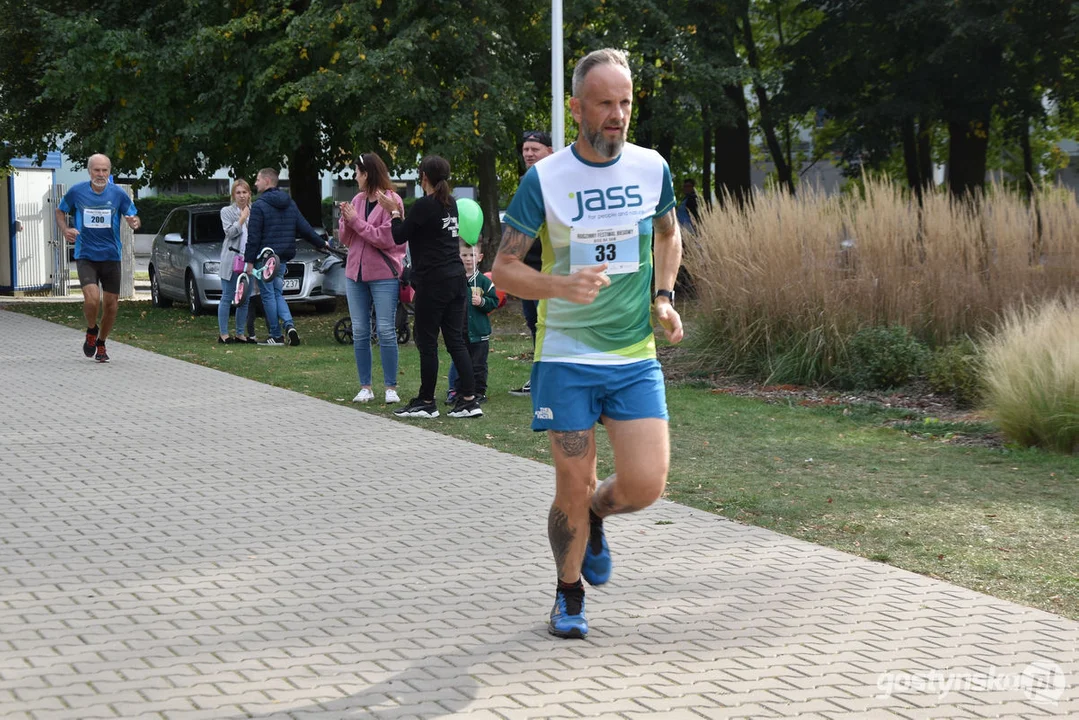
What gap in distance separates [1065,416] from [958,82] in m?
17.3

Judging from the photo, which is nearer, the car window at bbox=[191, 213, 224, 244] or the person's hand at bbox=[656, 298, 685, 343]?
the person's hand at bbox=[656, 298, 685, 343]

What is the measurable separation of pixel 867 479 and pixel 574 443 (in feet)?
12.6

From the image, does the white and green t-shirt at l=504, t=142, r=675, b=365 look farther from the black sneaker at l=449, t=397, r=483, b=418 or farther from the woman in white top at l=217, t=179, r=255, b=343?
the woman in white top at l=217, t=179, r=255, b=343

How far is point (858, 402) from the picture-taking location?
1178 centimetres

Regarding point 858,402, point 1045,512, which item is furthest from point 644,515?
point 858,402

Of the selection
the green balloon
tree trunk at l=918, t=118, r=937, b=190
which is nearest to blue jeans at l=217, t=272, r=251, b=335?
the green balloon

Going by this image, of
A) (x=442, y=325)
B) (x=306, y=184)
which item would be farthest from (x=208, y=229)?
(x=442, y=325)

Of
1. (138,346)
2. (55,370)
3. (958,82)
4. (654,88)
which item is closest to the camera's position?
(55,370)

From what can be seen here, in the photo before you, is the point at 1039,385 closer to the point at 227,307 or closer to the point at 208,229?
the point at 227,307

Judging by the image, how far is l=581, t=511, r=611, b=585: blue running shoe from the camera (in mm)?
5359

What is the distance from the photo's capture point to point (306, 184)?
26.5 meters

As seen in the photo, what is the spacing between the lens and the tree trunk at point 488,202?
23188 millimetres

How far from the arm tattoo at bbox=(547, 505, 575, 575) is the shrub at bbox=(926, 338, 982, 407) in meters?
6.91

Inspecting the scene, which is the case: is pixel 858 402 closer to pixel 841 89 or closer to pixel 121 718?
pixel 121 718
